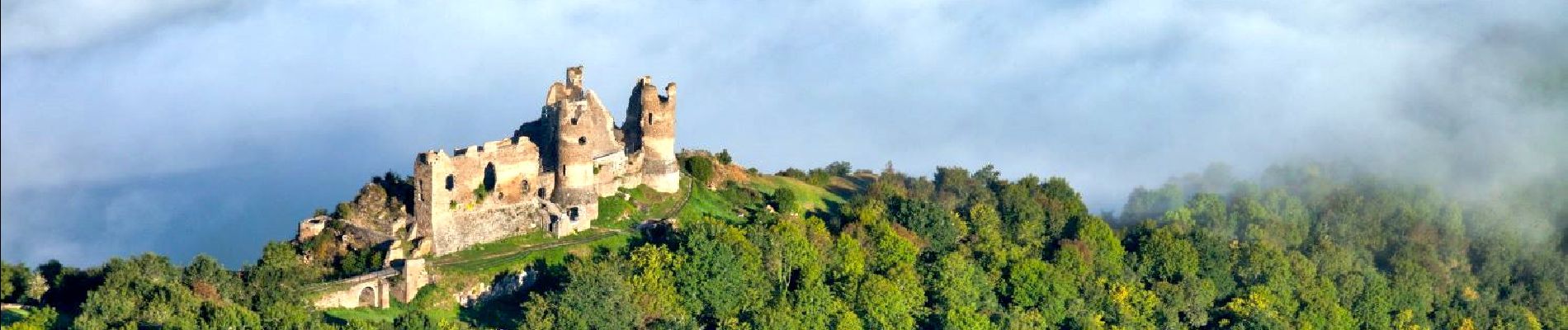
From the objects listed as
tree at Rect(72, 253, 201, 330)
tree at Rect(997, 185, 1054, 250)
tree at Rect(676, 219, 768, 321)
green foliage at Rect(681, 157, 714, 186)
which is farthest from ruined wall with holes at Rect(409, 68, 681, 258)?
tree at Rect(997, 185, 1054, 250)

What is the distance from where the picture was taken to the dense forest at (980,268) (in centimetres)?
9138

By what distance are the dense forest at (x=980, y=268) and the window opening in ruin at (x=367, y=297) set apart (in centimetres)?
167

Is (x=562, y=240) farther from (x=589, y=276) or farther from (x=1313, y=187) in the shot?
(x=1313, y=187)

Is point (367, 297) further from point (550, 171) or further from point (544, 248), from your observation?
point (550, 171)

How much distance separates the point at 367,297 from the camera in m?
92.9

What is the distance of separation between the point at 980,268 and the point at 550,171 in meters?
19.3

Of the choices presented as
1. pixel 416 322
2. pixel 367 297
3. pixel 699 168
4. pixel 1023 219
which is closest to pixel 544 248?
pixel 367 297

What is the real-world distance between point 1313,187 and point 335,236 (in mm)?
66201

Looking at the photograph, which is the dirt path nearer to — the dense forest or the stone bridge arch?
the dense forest

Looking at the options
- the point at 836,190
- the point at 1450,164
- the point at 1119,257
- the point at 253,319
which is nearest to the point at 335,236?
the point at 253,319

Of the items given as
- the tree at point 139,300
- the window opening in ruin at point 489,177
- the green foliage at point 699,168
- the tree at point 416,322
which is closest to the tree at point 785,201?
the green foliage at point 699,168

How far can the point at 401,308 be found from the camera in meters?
92.9

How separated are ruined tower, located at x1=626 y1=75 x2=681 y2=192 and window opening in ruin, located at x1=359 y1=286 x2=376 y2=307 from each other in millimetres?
15164

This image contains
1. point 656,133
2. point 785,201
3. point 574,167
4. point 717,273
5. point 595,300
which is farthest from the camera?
point 785,201
